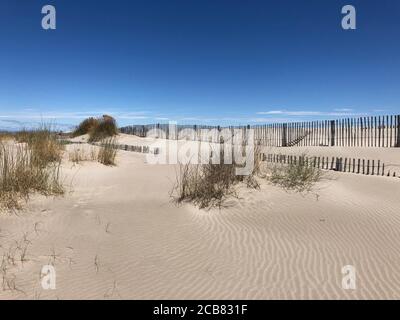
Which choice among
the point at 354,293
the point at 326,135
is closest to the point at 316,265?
the point at 354,293

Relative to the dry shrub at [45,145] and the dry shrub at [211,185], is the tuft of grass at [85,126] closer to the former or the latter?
the dry shrub at [45,145]

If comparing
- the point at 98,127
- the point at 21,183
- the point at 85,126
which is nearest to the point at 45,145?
the point at 21,183

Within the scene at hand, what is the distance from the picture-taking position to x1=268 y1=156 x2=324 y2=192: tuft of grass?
7707 millimetres

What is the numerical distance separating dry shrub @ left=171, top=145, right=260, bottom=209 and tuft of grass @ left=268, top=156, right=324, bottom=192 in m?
0.50

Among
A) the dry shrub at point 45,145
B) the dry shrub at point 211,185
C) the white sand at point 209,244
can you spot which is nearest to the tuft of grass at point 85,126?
the dry shrub at point 45,145

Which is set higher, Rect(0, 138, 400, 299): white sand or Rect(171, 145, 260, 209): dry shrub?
Rect(171, 145, 260, 209): dry shrub

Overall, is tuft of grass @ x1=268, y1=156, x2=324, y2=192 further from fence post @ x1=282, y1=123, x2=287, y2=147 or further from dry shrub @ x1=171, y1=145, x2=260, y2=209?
fence post @ x1=282, y1=123, x2=287, y2=147

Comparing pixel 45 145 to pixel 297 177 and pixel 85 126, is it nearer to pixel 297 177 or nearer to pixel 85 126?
pixel 297 177

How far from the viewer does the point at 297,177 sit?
7.94 meters

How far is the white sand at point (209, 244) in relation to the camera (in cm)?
393

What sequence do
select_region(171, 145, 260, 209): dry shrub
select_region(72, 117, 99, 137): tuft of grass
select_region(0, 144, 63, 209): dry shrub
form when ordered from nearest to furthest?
1. select_region(0, 144, 63, 209): dry shrub
2. select_region(171, 145, 260, 209): dry shrub
3. select_region(72, 117, 99, 137): tuft of grass

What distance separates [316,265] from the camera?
454 centimetres

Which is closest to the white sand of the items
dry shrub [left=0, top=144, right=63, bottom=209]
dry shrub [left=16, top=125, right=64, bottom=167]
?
dry shrub [left=0, top=144, right=63, bottom=209]

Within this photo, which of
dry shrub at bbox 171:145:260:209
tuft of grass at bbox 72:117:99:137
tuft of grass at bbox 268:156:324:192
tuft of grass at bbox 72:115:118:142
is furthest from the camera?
tuft of grass at bbox 72:117:99:137
